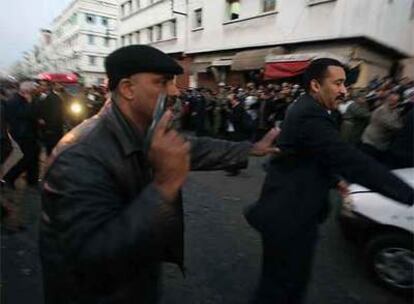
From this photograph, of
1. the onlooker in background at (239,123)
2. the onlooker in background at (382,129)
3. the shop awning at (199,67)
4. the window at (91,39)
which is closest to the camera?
the onlooker in background at (382,129)

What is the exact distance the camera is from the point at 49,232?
1.40 metres

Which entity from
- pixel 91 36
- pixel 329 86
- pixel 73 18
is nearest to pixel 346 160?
pixel 329 86

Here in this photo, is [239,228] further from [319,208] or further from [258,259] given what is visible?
[319,208]

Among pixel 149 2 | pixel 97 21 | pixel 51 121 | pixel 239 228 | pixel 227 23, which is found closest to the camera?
pixel 239 228

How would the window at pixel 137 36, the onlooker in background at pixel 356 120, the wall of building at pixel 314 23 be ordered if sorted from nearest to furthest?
the onlooker in background at pixel 356 120 → the wall of building at pixel 314 23 → the window at pixel 137 36

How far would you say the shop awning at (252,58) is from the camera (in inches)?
636

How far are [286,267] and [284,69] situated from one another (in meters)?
12.5

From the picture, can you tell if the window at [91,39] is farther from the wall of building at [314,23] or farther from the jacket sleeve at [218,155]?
the jacket sleeve at [218,155]

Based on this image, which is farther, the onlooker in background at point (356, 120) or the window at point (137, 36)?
the window at point (137, 36)

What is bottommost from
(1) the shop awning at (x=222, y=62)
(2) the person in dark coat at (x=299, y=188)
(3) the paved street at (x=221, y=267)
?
(3) the paved street at (x=221, y=267)

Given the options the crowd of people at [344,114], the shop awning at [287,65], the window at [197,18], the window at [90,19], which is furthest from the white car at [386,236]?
the window at [90,19]

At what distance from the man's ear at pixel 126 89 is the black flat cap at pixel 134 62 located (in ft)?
0.06

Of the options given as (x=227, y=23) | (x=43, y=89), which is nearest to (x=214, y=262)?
(x=43, y=89)

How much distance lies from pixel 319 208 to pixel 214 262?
172 cm
